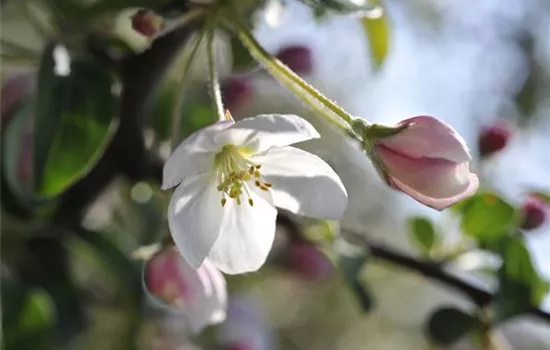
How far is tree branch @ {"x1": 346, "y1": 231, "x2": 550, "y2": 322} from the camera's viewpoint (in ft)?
2.28

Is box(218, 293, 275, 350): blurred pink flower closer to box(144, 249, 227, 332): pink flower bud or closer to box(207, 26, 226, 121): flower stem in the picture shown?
box(144, 249, 227, 332): pink flower bud

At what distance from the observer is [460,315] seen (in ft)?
2.39

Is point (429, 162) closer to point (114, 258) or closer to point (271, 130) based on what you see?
point (271, 130)

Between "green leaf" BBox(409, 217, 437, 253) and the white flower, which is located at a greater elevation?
the white flower

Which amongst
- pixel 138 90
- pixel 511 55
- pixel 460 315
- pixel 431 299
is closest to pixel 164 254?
pixel 138 90

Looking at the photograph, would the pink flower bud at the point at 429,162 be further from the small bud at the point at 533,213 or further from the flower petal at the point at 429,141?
the small bud at the point at 533,213

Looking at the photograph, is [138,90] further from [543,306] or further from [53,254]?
[543,306]

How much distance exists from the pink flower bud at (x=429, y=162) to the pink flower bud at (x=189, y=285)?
0.46ft

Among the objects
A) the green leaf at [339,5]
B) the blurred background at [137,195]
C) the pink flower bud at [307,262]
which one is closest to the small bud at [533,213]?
the blurred background at [137,195]

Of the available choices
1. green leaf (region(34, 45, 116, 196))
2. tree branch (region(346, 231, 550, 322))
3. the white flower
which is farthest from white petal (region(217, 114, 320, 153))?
tree branch (region(346, 231, 550, 322))

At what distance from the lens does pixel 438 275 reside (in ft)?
2.31

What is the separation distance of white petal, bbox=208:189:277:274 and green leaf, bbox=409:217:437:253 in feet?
0.93

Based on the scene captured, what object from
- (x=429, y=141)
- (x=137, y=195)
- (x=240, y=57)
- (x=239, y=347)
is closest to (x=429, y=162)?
(x=429, y=141)

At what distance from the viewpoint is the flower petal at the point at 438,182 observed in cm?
43
